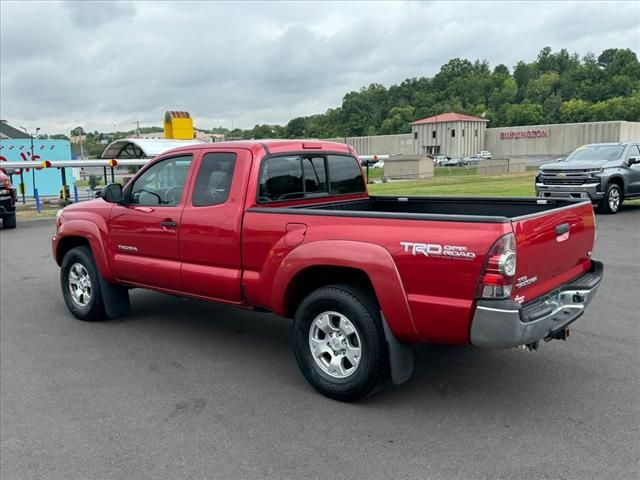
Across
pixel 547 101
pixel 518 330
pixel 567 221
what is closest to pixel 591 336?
pixel 567 221

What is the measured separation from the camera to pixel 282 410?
4102mm

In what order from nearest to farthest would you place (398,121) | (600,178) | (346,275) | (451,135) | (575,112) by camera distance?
1. (346,275)
2. (600,178)
3. (451,135)
4. (575,112)
5. (398,121)

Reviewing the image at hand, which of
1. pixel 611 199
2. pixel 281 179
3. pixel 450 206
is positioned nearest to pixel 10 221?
pixel 281 179

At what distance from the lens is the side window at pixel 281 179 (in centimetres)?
493

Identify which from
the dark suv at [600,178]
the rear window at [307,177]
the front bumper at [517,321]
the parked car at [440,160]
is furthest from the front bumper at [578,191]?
the parked car at [440,160]

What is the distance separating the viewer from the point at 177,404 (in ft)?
13.9

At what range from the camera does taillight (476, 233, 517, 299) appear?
3377 millimetres

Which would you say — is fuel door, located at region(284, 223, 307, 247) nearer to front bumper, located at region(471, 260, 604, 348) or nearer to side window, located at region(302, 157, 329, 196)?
side window, located at region(302, 157, 329, 196)

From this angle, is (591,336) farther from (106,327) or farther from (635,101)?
(635,101)

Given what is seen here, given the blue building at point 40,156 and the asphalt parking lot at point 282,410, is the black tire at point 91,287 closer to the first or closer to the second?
the asphalt parking lot at point 282,410

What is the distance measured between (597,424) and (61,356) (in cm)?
452

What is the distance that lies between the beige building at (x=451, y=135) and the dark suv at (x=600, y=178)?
7352cm

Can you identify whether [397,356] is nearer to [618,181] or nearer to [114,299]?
[114,299]

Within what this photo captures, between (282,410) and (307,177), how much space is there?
7.38ft
